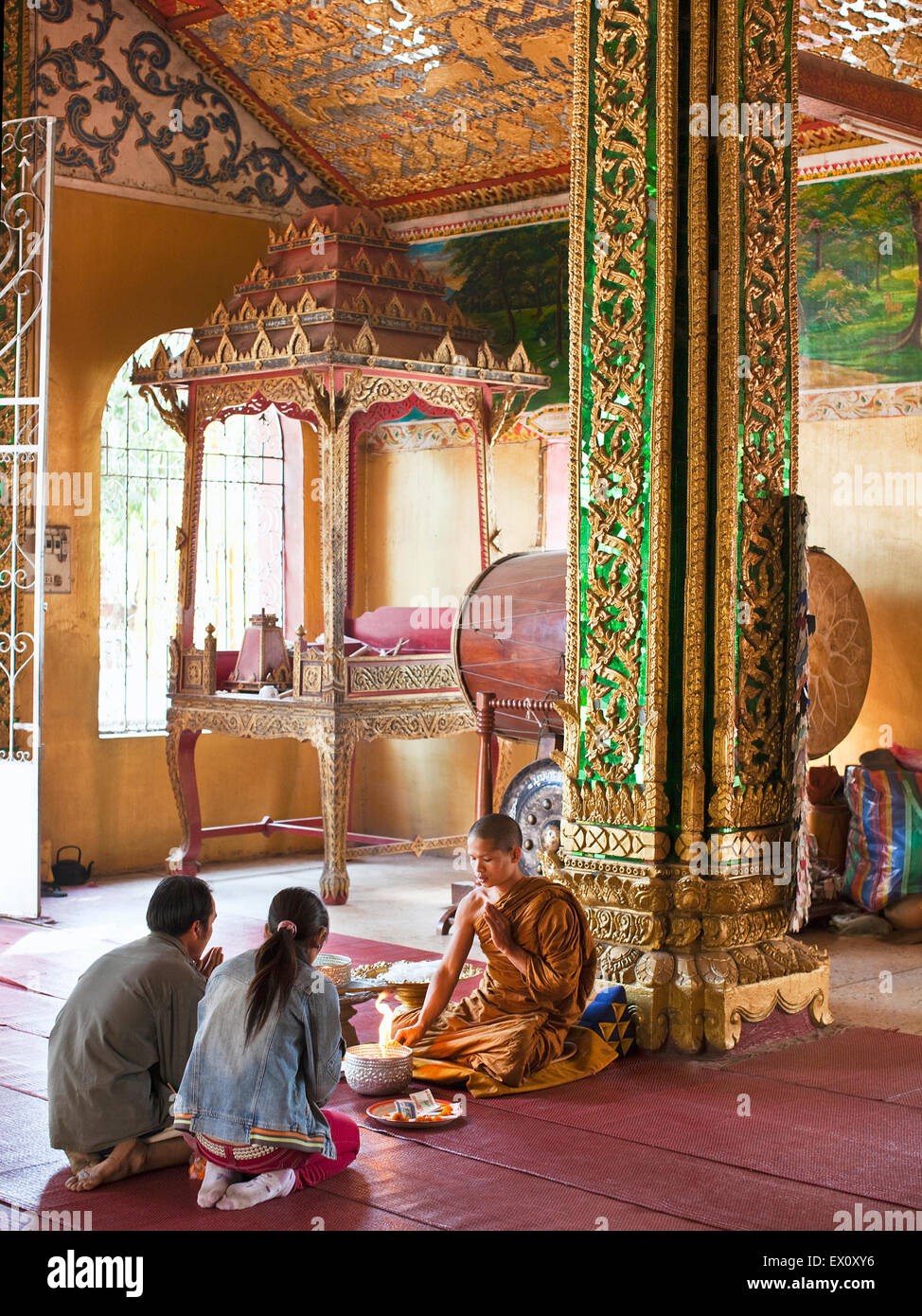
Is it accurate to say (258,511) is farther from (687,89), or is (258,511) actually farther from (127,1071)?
(127,1071)

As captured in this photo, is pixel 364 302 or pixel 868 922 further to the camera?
pixel 364 302

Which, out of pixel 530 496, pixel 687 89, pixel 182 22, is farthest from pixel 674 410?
pixel 182 22

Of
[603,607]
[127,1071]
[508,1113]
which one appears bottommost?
[508,1113]

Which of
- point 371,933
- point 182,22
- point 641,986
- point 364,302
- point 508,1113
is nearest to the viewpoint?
point 508,1113

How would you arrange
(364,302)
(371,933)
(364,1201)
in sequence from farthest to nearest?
(364,302) < (371,933) < (364,1201)

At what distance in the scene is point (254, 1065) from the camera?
4.00m

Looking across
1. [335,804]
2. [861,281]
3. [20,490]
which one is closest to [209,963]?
[335,804]

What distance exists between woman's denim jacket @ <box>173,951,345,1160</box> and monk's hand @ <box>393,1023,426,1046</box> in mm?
1363

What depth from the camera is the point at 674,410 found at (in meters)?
5.79

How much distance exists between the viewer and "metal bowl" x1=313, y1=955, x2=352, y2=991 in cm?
591

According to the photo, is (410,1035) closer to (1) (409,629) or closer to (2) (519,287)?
(1) (409,629)

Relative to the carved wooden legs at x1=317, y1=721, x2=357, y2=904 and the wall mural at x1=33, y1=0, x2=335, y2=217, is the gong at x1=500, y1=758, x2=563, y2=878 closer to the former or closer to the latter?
the carved wooden legs at x1=317, y1=721, x2=357, y2=904

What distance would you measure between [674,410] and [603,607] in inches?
30.8

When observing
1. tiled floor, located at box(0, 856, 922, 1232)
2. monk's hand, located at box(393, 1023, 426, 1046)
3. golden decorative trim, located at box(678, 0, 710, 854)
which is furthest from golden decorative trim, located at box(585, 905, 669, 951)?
monk's hand, located at box(393, 1023, 426, 1046)
